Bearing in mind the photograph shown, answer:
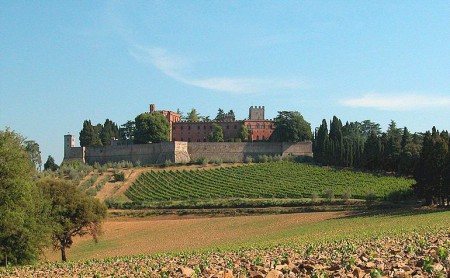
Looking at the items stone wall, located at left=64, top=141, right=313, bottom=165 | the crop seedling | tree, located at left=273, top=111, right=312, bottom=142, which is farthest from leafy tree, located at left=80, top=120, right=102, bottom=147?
the crop seedling

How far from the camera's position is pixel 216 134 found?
114125 mm

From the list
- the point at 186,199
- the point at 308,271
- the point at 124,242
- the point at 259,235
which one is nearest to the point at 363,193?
the point at 186,199

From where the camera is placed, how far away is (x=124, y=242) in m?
44.1

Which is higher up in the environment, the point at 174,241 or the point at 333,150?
the point at 333,150

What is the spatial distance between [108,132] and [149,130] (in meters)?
16.3

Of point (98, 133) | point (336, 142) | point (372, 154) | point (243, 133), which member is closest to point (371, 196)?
point (372, 154)

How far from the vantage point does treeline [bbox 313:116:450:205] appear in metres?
55.4

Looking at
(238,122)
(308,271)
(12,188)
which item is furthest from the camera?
(238,122)

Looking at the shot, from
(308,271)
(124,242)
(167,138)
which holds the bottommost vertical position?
(124,242)

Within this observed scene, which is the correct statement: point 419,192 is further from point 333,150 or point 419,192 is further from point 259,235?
point 333,150

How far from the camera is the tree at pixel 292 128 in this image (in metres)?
105

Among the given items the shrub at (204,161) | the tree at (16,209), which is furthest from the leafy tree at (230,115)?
the tree at (16,209)

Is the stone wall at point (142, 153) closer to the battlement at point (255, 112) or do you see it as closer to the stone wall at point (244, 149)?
the stone wall at point (244, 149)

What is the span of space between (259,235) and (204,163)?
52552mm
